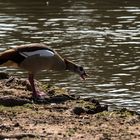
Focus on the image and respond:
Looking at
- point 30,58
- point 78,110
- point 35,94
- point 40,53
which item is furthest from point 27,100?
point 78,110

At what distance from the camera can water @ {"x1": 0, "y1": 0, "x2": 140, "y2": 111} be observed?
49.8 feet

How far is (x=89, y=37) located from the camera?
21.9m

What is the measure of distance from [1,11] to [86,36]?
8.19 meters

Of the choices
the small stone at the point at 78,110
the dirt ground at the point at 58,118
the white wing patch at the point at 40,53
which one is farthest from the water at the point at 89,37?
the white wing patch at the point at 40,53

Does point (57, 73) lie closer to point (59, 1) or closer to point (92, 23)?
point (92, 23)

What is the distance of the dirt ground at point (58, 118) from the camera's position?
30.1 ft

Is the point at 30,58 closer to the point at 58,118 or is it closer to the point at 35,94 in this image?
the point at 35,94

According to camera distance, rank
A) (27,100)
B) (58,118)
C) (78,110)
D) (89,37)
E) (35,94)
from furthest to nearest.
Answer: (89,37) → (35,94) → (27,100) → (78,110) → (58,118)

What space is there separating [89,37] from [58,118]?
457 inches

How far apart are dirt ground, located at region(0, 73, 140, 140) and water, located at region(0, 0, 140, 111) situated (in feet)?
5.92

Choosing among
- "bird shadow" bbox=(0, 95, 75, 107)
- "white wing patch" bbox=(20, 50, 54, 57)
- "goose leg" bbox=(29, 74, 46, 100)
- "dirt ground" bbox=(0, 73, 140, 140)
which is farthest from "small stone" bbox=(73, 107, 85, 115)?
"white wing patch" bbox=(20, 50, 54, 57)

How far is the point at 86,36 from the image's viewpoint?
2208cm

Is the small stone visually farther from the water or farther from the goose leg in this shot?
the water

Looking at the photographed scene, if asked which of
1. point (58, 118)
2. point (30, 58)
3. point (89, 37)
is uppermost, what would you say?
point (30, 58)
